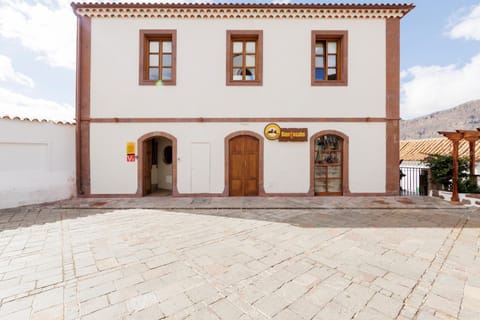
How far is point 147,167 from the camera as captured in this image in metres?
8.93

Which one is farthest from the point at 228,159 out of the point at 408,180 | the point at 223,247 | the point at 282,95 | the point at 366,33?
the point at 408,180

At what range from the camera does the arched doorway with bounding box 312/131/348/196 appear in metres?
8.58

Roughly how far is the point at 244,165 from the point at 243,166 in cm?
5

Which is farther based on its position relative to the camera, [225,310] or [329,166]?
[329,166]

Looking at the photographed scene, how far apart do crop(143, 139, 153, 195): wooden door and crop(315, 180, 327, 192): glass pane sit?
259 inches

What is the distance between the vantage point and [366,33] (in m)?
8.45

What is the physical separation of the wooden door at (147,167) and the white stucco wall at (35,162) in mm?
2448

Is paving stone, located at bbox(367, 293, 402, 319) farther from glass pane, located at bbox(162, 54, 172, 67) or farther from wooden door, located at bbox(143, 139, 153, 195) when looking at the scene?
glass pane, located at bbox(162, 54, 172, 67)

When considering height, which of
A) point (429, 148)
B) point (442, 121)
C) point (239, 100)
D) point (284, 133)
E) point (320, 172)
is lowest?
point (320, 172)

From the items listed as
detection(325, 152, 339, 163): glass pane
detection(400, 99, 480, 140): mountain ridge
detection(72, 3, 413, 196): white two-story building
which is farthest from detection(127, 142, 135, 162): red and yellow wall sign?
detection(400, 99, 480, 140): mountain ridge

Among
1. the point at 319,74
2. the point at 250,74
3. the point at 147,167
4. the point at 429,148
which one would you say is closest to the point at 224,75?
the point at 250,74

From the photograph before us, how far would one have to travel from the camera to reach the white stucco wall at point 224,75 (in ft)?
27.5

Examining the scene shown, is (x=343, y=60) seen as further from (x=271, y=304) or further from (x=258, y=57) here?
(x=271, y=304)

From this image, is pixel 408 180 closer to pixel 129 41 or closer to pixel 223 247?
pixel 223 247
